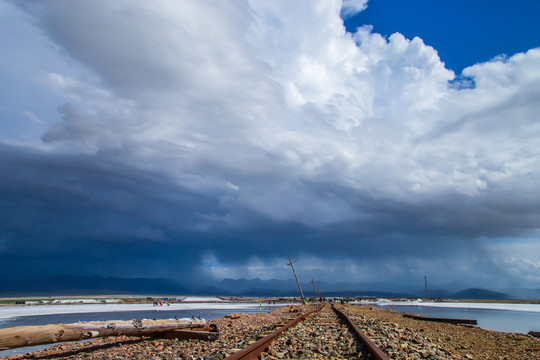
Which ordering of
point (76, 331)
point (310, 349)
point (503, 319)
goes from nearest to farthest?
point (310, 349), point (76, 331), point (503, 319)

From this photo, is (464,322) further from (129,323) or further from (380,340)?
(129,323)

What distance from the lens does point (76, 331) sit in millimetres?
9000

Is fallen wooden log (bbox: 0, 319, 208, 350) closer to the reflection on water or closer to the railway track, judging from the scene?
the railway track

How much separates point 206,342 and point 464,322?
21695mm

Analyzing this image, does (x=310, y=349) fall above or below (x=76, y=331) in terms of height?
below

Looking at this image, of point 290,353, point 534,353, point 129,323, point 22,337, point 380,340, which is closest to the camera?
point 22,337

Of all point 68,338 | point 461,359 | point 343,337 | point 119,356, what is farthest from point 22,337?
point 461,359

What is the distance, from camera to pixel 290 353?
8242 mm

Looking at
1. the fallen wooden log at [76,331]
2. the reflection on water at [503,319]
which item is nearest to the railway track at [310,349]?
the fallen wooden log at [76,331]

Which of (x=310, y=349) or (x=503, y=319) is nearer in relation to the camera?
(x=310, y=349)

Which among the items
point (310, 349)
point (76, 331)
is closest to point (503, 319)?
point (310, 349)

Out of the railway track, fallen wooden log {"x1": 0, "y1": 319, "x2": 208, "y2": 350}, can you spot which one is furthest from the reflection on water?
fallen wooden log {"x1": 0, "y1": 319, "x2": 208, "y2": 350}

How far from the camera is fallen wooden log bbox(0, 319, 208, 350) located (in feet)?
24.7

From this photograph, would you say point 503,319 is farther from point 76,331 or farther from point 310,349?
point 76,331
